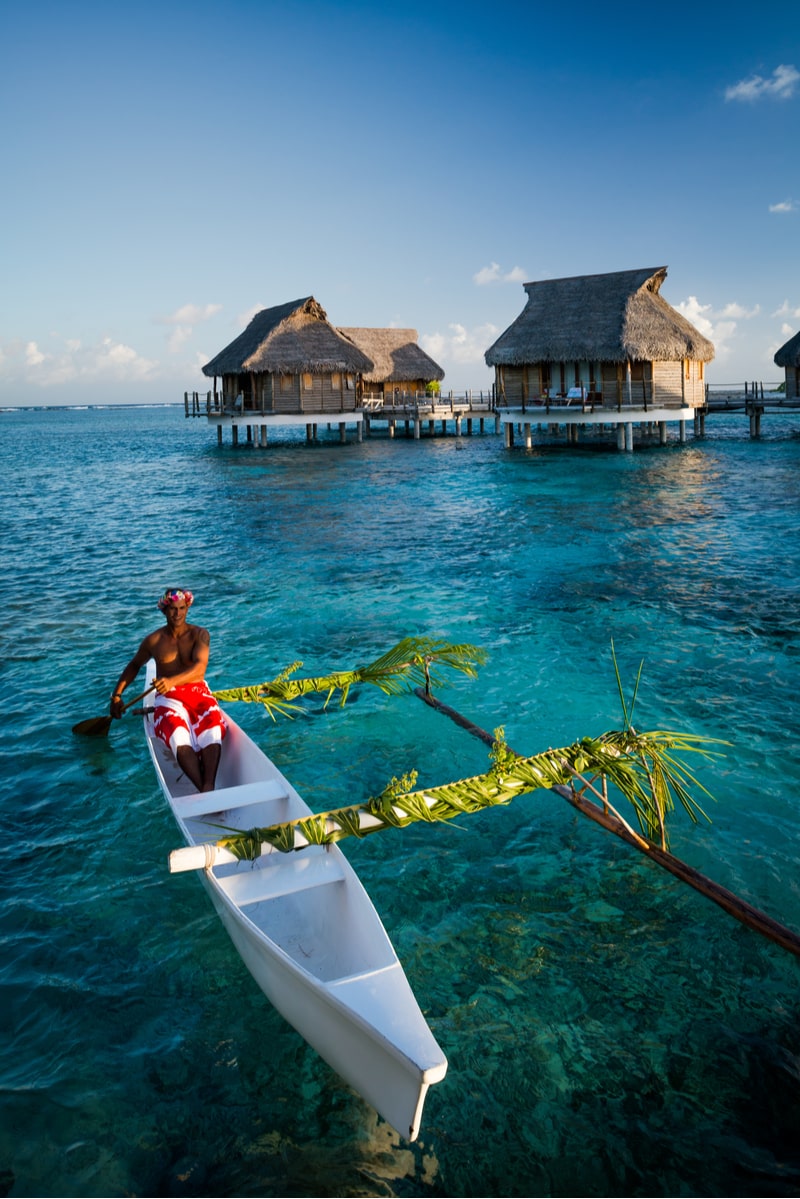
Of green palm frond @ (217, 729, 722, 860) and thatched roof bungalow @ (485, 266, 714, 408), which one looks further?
thatched roof bungalow @ (485, 266, 714, 408)

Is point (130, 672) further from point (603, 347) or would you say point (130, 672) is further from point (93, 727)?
point (603, 347)

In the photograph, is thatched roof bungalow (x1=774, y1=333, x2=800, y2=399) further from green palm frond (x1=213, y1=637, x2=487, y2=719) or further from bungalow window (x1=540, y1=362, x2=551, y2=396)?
green palm frond (x1=213, y1=637, x2=487, y2=719)

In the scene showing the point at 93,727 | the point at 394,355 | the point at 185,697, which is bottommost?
the point at 93,727

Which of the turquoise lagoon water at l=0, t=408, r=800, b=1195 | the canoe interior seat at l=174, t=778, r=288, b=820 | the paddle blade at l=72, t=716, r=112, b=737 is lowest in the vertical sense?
the turquoise lagoon water at l=0, t=408, r=800, b=1195

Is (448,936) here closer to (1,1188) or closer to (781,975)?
(781,975)

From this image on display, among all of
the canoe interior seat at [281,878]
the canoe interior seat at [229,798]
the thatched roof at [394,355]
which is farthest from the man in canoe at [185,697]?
the thatched roof at [394,355]

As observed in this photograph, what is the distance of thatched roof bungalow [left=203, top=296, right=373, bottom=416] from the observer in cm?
3528

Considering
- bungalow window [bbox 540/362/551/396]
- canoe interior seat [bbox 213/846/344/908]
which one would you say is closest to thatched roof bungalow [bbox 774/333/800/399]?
bungalow window [bbox 540/362/551/396]

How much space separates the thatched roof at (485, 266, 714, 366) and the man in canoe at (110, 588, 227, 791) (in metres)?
25.0

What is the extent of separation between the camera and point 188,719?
6082 mm

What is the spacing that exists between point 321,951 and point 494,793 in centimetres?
123

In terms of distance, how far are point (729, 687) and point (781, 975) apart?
440cm

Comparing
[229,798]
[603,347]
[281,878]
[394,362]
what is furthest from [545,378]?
[281,878]

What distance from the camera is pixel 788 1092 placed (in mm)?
3670
